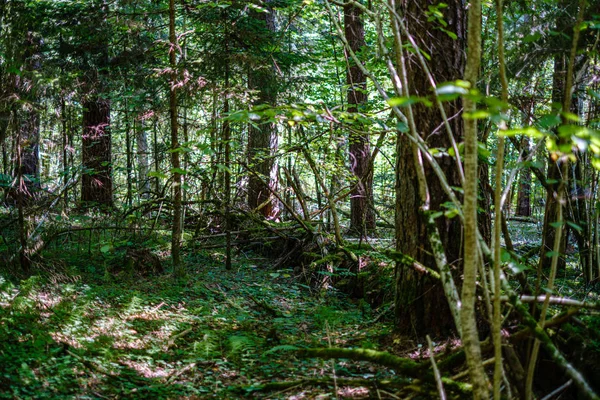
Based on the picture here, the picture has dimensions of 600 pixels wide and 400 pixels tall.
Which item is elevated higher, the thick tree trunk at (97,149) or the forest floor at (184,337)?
the thick tree trunk at (97,149)

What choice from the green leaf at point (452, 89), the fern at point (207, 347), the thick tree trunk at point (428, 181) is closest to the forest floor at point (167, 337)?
the fern at point (207, 347)

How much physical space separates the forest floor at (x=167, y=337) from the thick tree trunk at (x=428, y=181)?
0.39 metres

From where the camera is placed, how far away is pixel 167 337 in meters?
4.54

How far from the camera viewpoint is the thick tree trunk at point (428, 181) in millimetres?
3912

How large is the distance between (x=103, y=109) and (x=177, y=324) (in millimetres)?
7997

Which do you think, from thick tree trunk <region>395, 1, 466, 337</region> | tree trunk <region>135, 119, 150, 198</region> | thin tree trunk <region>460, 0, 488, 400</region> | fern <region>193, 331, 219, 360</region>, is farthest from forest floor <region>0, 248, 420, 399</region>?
tree trunk <region>135, 119, 150, 198</region>

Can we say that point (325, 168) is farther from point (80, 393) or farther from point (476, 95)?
point (476, 95)

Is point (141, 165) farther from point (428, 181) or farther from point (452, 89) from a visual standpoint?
point (452, 89)

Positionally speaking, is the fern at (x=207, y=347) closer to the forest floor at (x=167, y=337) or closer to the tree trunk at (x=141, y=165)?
the forest floor at (x=167, y=337)

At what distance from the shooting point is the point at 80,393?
3146mm

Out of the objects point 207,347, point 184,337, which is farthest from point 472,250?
point 184,337

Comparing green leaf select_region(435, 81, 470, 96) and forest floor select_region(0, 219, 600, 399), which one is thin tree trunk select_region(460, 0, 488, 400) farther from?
forest floor select_region(0, 219, 600, 399)

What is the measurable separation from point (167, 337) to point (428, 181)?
118 inches

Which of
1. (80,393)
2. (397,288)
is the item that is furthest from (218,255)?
(80,393)
